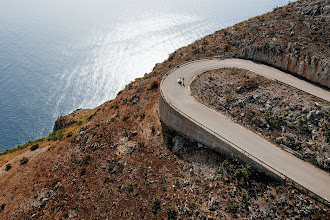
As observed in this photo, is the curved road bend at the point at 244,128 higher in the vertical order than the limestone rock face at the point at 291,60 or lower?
lower

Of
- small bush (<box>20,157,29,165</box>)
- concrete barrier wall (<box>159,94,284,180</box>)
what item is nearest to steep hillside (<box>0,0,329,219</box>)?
small bush (<box>20,157,29,165</box>)

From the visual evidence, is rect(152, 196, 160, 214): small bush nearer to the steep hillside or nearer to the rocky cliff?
the steep hillside

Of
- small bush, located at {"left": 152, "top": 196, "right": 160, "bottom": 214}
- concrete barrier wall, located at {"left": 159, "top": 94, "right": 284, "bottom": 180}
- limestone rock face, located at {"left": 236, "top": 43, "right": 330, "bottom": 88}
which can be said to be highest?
limestone rock face, located at {"left": 236, "top": 43, "right": 330, "bottom": 88}

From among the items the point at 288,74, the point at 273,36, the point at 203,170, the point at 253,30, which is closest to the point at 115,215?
the point at 203,170

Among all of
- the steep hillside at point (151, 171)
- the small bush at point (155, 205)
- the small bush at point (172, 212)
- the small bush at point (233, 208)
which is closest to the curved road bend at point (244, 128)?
the steep hillside at point (151, 171)

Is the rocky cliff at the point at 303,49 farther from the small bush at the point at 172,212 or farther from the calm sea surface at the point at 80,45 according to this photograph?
the calm sea surface at the point at 80,45

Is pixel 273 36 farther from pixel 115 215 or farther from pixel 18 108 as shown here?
pixel 18 108
